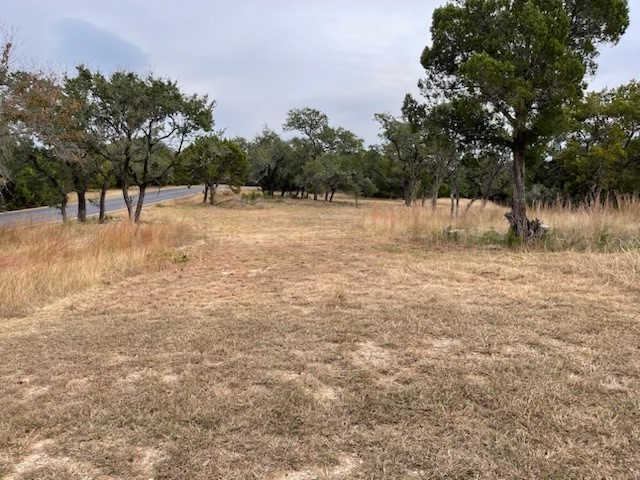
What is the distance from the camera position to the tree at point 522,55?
7070 millimetres

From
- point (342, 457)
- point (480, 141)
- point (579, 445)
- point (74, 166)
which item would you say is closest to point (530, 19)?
point (480, 141)

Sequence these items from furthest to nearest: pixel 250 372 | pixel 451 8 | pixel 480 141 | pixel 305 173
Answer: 1. pixel 305 173
2. pixel 480 141
3. pixel 451 8
4. pixel 250 372

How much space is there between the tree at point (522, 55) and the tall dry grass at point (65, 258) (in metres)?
6.44

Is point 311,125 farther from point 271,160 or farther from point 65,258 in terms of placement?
point 65,258

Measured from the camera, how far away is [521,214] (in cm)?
823

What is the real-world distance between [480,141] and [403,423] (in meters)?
7.94

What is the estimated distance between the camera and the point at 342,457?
1.90 m

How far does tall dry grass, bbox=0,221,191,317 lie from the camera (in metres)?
4.94

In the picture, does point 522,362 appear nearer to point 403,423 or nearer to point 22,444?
point 403,423

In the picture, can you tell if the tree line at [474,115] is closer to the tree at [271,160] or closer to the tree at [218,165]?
the tree at [218,165]

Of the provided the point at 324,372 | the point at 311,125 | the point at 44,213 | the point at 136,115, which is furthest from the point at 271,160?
the point at 324,372

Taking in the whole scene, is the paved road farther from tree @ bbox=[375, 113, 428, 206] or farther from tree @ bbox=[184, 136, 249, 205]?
tree @ bbox=[375, 113, 428, 206]

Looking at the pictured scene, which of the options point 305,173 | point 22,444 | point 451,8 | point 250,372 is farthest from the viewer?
point 305,173

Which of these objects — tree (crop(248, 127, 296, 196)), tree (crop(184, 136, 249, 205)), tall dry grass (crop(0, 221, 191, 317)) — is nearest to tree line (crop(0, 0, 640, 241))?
tall dry grass (crop(0, 221, 191, 317))
